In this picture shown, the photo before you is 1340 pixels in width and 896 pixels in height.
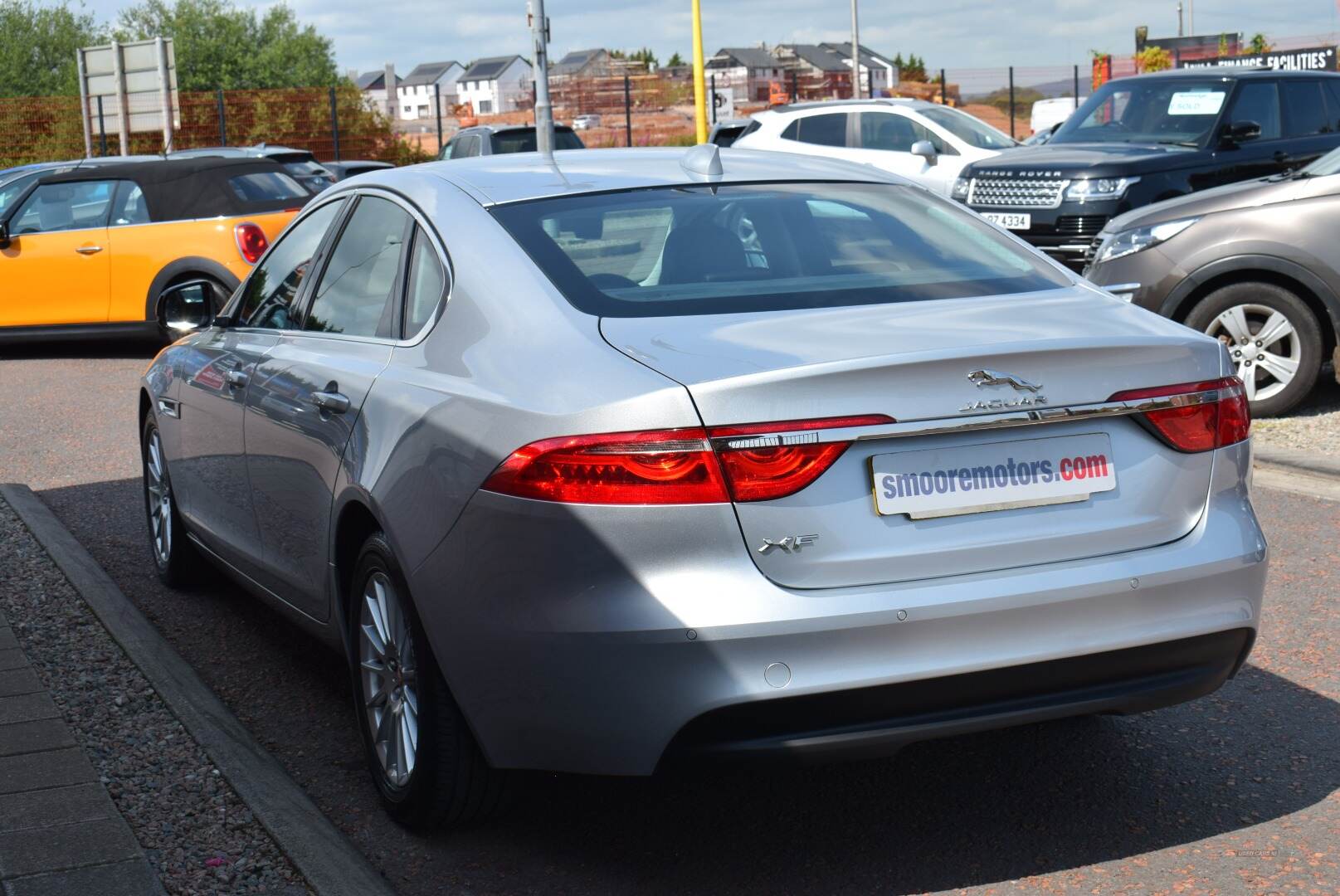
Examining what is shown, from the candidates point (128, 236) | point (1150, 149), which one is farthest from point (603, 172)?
point (128, 236)

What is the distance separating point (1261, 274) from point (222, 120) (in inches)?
1330

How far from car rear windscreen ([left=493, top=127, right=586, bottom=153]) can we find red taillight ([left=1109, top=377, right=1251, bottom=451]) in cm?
2172

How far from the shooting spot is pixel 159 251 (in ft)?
46.3

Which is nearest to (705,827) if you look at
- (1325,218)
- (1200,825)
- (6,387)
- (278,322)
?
(1200,825)

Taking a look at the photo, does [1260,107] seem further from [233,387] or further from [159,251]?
[233,387]

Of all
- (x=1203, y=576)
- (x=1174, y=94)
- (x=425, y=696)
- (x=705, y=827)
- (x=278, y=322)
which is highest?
(x=1174, y=94)

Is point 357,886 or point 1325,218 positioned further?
point 1325,218

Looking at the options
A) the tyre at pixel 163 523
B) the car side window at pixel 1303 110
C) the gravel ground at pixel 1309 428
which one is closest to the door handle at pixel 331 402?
the tyre at pixel 163 523

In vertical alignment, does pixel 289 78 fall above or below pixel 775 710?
above

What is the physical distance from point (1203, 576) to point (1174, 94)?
12.4 metres

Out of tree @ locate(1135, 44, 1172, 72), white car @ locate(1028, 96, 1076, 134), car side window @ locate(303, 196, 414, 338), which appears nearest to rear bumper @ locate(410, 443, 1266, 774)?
car side window @ locate(303, 196, 414, 338)

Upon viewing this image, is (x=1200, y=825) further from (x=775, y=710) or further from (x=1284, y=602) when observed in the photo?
(x=1284, y=602)

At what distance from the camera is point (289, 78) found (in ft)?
268

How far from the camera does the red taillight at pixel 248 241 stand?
13820mm
